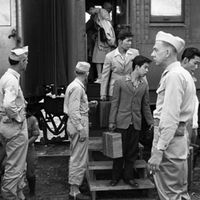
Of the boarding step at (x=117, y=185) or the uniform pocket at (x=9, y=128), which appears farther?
the boarding step at (x=117, y=185)

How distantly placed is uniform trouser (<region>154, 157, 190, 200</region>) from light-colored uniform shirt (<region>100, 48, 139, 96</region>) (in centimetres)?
276

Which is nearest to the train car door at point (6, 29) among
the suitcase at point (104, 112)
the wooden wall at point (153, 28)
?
the suitcase at point (104, 112)

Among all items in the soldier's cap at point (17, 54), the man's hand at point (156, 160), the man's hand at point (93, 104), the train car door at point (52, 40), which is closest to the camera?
the man's hand at point (156, 160)

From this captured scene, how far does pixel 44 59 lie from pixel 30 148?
10.1ft

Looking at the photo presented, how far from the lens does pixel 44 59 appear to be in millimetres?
9273

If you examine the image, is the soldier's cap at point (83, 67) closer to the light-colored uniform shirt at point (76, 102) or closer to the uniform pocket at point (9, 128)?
the light-colored uniform shirt at point (76, 102)

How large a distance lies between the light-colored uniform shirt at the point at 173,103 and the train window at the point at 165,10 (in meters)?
3.63

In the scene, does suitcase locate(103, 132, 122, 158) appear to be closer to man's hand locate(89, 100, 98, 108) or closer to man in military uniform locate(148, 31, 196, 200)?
man's hand locate(89, 100, 98, 108)

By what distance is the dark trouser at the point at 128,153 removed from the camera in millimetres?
6516

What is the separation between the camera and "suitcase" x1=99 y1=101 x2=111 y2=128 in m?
6.88

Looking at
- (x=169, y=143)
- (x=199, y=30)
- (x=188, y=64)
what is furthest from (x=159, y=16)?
(x=169, y=143)

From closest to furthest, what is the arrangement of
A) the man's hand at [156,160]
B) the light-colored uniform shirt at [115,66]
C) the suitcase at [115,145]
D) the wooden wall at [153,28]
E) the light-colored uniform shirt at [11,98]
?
1. the man's hand at [156,160]
2. the light-colored uniform shirt at [11,98]
3. the suitcase at [115,145]
4. the light-colored uniform shirt at [115,66]
5. the wooden wall at [153,28]

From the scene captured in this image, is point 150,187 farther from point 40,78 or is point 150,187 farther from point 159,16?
point 40,78

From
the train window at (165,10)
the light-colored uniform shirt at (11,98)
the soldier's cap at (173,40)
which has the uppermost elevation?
the train window at (165,10)
